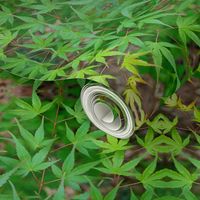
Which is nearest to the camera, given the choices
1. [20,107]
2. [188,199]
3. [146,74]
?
[188,199]

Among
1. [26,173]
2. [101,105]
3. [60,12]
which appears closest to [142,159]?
[101,105]

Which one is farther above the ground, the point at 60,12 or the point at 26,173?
the point at 60,12

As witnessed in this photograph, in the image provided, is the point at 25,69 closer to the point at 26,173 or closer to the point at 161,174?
the point at 26,173
